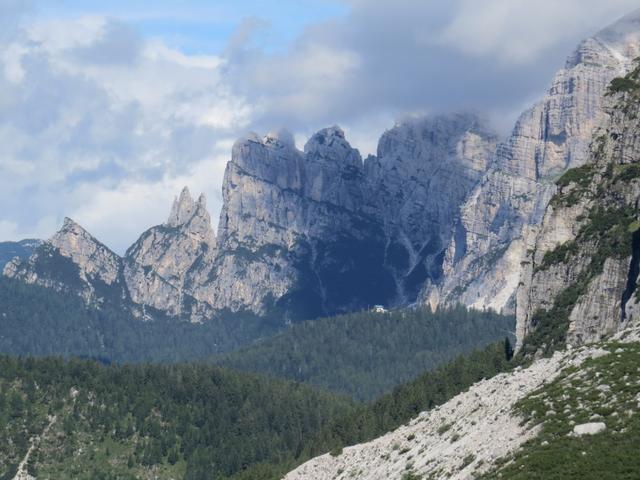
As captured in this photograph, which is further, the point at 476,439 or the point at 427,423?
the point at 427,423

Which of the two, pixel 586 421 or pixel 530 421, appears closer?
pixel 586 421

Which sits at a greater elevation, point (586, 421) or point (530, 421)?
point (586, 421)

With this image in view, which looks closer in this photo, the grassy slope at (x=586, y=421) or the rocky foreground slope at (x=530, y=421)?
the grassy slope at (x=586, y=421)

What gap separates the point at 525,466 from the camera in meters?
107

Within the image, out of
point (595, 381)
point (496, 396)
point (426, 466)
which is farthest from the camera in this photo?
point (496, 396)

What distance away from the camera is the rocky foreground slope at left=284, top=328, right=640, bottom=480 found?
358ft

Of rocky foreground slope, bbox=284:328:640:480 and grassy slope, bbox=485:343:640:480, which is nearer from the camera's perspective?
grassy slope, bbox=485:343:640:480

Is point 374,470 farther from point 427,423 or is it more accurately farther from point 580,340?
point 580,340

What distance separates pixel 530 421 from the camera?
119938 millimetres

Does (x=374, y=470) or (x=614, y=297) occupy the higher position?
(x=614, y=297)

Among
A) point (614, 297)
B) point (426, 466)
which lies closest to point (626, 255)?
point (614, 297)

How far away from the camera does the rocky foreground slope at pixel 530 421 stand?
109 metres

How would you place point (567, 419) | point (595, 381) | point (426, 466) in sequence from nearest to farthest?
1. point (567, 419)
2. point (595, 381)
3. point (426, 466)

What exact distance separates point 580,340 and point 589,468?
100 metres
